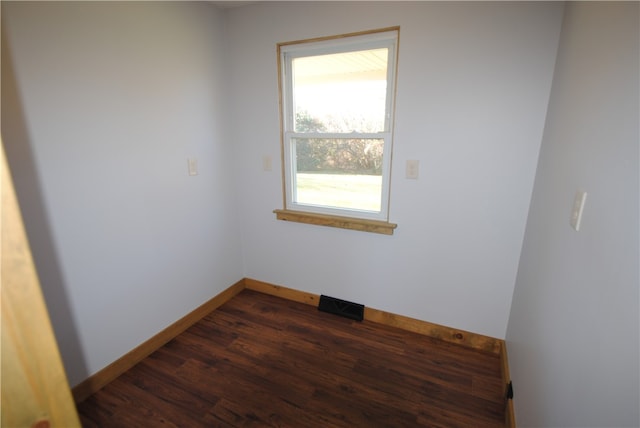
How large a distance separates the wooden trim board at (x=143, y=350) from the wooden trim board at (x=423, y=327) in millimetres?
571

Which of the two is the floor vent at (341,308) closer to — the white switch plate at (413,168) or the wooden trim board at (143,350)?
the wooden trim board at (143,350)

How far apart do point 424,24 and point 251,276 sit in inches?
92.9

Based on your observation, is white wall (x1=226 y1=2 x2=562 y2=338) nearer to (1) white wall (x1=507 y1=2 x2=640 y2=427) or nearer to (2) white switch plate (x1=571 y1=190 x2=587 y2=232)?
(1) white wall (x1=507 y1=2 x2=640 y2=427)

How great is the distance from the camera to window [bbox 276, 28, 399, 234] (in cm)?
193

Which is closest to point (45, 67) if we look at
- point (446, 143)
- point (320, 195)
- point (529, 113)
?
point (320, 195)

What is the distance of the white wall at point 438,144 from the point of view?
158 centimetres

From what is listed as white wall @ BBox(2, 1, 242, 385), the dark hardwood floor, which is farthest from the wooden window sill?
the dark hardwood floor

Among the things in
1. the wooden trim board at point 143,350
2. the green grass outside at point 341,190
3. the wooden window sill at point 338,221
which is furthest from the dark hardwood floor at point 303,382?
the green grass outside at point 341,190

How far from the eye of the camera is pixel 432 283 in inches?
80.6

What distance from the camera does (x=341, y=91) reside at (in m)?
2.04

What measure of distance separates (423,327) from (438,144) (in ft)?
4.31

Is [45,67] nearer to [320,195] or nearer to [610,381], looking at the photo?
[320,195]

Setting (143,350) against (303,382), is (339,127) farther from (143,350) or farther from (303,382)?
(143,350)

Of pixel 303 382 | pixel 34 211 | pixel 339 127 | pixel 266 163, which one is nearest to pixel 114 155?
pixel 34 211
